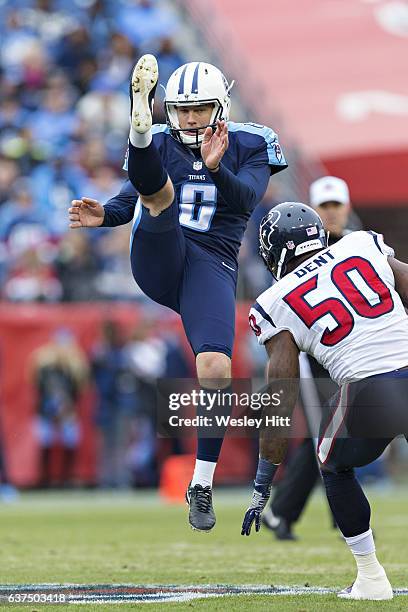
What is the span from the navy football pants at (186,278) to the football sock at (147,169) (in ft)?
0.50

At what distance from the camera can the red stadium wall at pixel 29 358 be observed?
39.0 ft

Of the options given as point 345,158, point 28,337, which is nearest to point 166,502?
point 28,337

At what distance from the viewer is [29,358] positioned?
12.0m

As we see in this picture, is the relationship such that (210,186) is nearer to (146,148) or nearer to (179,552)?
(146,148)

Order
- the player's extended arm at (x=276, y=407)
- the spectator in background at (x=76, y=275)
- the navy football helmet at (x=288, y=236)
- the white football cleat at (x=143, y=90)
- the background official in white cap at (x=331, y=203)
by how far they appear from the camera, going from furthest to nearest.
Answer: the spectator in background at (x=76, y=275)
the background official in white cap at (x=331, y=203)
the white football cleat at (x=143, y=90)
the navy football helmet at (x=288, y=236)
the player's extended arm at (x=276, y=407)

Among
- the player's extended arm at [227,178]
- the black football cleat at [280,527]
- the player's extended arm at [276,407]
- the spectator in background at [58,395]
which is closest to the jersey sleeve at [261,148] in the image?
the player's extended arm at [227,178]

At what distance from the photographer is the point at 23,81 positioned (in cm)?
1594

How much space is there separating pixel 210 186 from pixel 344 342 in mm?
1216

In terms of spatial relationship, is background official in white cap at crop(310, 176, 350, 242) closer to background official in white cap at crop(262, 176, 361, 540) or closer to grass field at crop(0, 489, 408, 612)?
background official in white cap at crop(262, 176, 361, 540)

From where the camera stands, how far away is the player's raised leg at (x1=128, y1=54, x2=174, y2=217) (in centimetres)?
492

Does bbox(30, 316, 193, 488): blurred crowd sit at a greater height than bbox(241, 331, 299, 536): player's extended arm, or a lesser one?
lesser

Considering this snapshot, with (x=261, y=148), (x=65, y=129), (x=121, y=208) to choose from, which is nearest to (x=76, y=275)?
(x=65, y=129)

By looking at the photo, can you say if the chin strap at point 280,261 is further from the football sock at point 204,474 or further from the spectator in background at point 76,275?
the spectator in background at point 76,275

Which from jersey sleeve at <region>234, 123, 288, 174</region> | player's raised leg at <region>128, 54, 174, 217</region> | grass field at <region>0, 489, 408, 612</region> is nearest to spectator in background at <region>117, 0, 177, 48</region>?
grass field at <region>0, 489, 408, 612</region>
